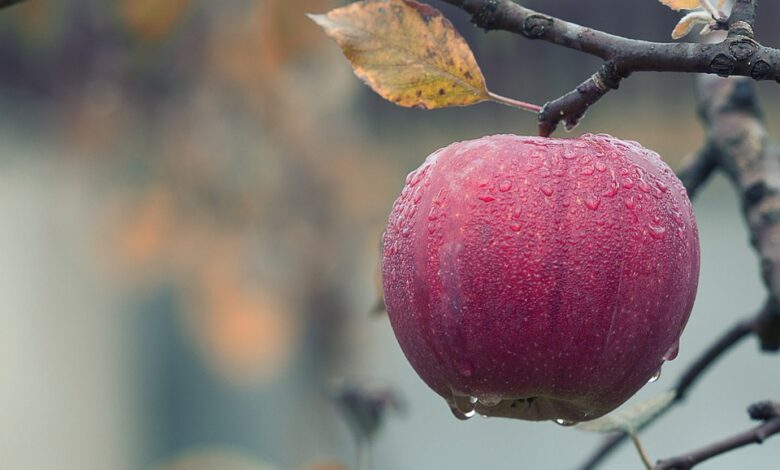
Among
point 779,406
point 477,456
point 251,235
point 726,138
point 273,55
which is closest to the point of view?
point 779,406

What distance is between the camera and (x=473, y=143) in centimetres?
49

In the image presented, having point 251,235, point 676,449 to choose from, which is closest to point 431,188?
point 251,235

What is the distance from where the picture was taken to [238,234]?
1756mm

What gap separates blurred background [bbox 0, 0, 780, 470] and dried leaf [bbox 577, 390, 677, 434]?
0.14 meters

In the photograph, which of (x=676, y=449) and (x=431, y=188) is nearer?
(x=431, y=188)

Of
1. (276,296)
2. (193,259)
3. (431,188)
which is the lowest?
(276,296)

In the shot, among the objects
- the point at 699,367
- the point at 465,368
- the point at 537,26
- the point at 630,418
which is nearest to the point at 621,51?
the point at 537,26

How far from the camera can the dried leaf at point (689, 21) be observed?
452mm

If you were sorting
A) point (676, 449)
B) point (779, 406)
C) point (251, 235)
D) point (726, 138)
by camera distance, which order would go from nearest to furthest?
point (779, 406) → point (726, 138) → point (251, 235) → point (676, 449)

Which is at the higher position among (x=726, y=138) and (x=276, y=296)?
(x=726, y=138)

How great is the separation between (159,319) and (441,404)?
104cm

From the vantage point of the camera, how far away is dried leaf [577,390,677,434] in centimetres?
59

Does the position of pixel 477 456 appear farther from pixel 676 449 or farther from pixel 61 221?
pixel 61 221

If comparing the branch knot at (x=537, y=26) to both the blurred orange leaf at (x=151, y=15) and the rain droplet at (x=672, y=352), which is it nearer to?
the rain droplet at (x=672, y=352)
